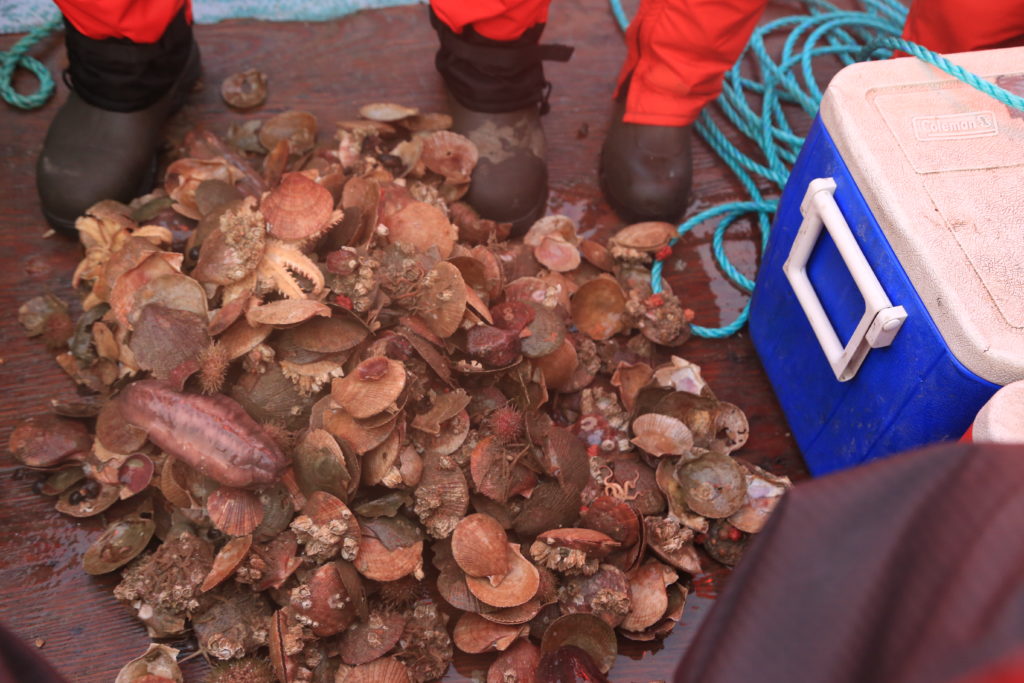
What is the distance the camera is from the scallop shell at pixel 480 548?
1.29 m

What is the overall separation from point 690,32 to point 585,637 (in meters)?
1.29

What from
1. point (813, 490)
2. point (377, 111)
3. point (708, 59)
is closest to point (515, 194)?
point (377, 111)

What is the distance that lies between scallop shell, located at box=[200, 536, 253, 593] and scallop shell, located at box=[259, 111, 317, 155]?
101 cm

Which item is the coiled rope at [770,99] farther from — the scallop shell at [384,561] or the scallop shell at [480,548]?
the scallop shell at [384,561]

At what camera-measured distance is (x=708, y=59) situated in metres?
1.77

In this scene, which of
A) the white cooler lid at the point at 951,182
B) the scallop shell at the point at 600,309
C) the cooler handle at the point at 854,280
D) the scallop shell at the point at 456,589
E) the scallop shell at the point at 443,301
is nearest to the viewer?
the white cooler lid at the point at 951,182

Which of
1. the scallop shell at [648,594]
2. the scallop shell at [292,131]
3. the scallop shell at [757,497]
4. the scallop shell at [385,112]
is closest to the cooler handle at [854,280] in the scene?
the scallop shell at [757,497]

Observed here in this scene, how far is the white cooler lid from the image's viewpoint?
1072 millimetres

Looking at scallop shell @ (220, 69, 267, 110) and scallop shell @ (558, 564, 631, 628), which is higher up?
scallop shell @ (220, 69, 267, 110)

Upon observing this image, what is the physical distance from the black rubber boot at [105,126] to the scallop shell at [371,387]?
896 mm

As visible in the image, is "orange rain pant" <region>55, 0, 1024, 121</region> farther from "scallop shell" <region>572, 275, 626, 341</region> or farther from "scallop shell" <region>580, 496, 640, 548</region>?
"scallop shell" <region>580, 496, 640, 548</region>

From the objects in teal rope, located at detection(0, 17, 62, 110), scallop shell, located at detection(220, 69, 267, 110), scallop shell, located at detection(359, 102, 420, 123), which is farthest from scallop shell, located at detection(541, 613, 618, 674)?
teal rope, located at detection(0, 17, 62, 110)

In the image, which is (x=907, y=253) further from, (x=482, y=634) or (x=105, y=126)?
(x=105, y=126)

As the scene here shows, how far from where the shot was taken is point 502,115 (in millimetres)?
1854
